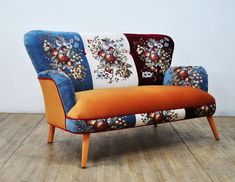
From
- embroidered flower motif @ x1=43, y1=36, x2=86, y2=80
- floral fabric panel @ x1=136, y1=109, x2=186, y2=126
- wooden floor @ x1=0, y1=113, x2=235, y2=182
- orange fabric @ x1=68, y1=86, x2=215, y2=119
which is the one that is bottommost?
wooden floor @ x1=0, y1=113, x2=235, y2=182

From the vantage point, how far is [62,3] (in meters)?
3.86

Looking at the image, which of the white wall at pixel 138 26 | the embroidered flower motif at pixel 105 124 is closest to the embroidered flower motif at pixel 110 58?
the embroidered flower motif at pixel 105 124

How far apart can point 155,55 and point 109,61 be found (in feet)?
1.46

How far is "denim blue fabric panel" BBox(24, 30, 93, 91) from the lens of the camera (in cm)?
255

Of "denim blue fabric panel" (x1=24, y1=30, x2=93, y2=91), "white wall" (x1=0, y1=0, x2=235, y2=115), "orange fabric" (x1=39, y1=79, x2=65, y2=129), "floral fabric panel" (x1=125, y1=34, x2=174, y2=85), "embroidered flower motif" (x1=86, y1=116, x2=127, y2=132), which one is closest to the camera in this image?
"embroidered flower motif" (x1=86, y1=116, x2=127, y2=132)

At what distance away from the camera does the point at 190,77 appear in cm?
286

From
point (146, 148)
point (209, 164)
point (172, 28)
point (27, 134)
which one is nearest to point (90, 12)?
point (172, 28)

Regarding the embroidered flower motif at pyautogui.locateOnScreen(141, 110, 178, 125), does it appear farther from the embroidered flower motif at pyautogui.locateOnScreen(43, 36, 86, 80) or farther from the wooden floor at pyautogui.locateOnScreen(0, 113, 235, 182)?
the embroidered flower motif at pyautogui.locateOnScreen(43, 36, 86, 80)

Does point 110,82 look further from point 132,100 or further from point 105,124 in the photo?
point 105,124

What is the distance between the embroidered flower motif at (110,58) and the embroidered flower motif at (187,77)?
0.36m

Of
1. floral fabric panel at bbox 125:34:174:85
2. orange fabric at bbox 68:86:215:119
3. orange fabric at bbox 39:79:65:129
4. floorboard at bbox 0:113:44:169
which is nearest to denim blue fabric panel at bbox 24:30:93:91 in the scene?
orange fabric at bbox 39:79:65:129

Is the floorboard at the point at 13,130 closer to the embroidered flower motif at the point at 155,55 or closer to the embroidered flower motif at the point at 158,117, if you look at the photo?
the embroidered flower motif at the point at 158,117

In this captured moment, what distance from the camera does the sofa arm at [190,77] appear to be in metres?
2.84

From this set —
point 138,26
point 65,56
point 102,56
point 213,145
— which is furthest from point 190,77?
point 138,26
